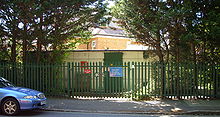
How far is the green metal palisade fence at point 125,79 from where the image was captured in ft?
35.0

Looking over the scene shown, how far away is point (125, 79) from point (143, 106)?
1.84 meters

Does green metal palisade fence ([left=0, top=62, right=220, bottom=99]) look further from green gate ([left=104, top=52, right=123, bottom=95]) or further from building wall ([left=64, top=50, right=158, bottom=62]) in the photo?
building wall ([left=64, top=50, right=158, bottom=62])

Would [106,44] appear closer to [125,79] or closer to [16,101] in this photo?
[125,79]

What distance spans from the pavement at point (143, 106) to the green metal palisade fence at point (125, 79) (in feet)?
1.91

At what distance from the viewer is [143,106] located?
946cm

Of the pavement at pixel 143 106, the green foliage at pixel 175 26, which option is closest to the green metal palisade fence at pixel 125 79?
the pavement at pixel 143 106

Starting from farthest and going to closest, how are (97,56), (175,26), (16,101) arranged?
(97,56), (175,26), (16,101)

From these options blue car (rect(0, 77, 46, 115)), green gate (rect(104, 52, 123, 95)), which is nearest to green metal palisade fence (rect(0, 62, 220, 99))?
green gate (rect(104, 52, 123, 95))

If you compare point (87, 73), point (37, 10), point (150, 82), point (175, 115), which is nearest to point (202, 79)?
point (150, 82)

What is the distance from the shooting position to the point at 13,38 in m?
11.5

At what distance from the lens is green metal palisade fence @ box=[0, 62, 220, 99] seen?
10680 mm

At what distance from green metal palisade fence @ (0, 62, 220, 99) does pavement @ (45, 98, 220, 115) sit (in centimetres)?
58

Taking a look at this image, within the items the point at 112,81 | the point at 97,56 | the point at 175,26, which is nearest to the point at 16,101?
the point at 112,81

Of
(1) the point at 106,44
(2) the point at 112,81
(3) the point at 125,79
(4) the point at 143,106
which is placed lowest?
(4) the point at 143,106
